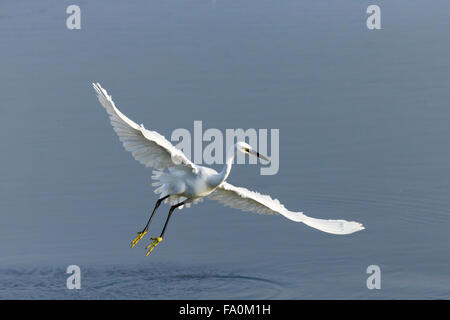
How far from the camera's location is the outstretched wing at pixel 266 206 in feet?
47.0

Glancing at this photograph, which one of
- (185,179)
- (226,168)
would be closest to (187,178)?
(185,179)

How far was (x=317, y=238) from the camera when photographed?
53.6ft

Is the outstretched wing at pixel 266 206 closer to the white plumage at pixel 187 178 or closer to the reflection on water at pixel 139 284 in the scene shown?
the white plumage at pixel 187 178

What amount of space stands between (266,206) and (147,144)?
1903 mm

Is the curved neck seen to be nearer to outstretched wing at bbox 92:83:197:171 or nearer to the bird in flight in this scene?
the bird in flight

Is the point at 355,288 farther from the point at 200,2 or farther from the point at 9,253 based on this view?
the point at 200,2

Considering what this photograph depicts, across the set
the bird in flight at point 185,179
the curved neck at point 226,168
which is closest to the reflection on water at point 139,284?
the bird in flight at point 185,179

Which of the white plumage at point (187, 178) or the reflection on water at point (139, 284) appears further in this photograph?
the reflection on water at point (139, 284)

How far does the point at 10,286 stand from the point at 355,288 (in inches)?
192

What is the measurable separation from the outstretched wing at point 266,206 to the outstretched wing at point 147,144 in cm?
83

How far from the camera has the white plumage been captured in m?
14.2

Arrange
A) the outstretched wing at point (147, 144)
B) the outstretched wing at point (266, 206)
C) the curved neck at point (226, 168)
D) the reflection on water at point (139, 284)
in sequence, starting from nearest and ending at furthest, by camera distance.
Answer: the outstretched wing at point (147, 144)
the curved neck at point (226, 168)
the outstretched wing at point (266, 206)
the reflection on water at point (139, 284)

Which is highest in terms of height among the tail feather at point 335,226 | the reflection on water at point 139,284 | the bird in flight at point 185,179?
the bird in flight at point 185,179

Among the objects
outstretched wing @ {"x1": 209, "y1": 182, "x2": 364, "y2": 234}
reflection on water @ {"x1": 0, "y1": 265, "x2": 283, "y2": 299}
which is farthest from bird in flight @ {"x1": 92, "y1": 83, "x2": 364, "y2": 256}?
reflection on water @ {"x1": 0, "y1": 265, "x2": 283, "y2": 299}
